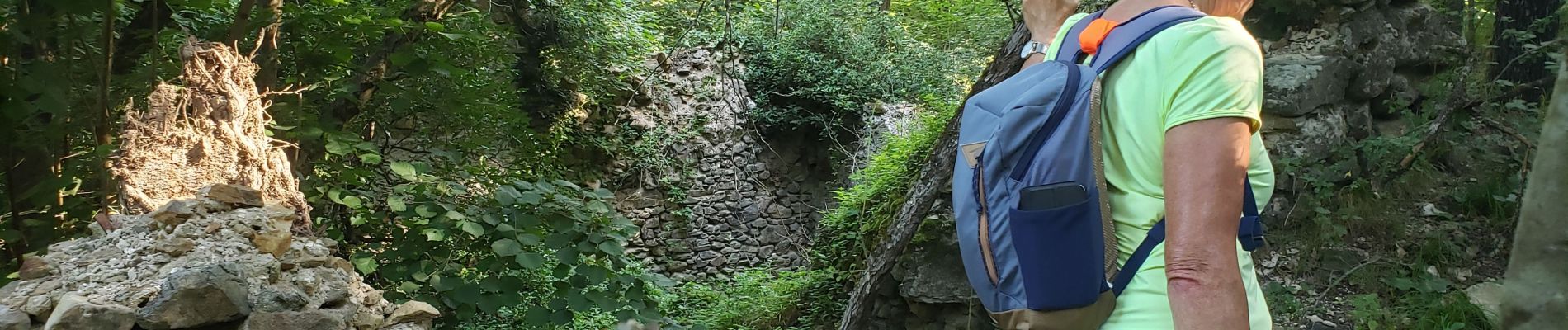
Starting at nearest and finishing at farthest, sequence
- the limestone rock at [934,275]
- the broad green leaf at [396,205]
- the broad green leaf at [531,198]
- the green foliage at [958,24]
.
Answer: the broad green leaf at [531,198]
the broad green leaf at [396,205]
the limestone rock at [934,275]
the green foliage at [958,24]

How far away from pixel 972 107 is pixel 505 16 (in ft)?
23.7

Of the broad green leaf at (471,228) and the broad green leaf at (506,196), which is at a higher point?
the broad green leaf at (506,196)

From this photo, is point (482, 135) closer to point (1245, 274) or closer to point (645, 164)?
point (1245, 274)

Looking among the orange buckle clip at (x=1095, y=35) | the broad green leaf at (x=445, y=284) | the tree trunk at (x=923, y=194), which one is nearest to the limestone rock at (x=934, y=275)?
the tree trunk at (x=923, y=194)

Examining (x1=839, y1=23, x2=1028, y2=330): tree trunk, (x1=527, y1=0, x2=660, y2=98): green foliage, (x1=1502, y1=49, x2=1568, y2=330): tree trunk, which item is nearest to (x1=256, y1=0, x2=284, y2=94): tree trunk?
(x1=839, y1=23, x2=1028, y2=330): tree trunk

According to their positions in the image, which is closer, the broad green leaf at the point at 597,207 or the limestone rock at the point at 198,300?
the limestone rock at the point at 198,300

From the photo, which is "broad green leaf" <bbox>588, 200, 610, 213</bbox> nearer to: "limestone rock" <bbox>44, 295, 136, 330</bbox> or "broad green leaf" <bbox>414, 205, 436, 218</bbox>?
"broad green leaf" <bbox>414, 205, 436, 218</bbox>

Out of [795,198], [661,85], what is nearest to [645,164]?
[661,85]

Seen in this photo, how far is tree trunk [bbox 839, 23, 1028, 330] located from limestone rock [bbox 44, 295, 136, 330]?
8.03 ft

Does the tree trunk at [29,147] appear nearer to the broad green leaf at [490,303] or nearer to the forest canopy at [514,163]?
the forest canopy at [514,163]

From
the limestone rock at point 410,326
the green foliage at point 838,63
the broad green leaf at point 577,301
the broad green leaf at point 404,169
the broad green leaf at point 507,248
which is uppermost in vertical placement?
the broad green leaf at point 404,169

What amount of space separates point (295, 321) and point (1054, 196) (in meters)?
1.66

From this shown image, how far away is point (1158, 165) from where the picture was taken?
2.93ft

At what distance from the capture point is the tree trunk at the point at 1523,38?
3941 millimetres
